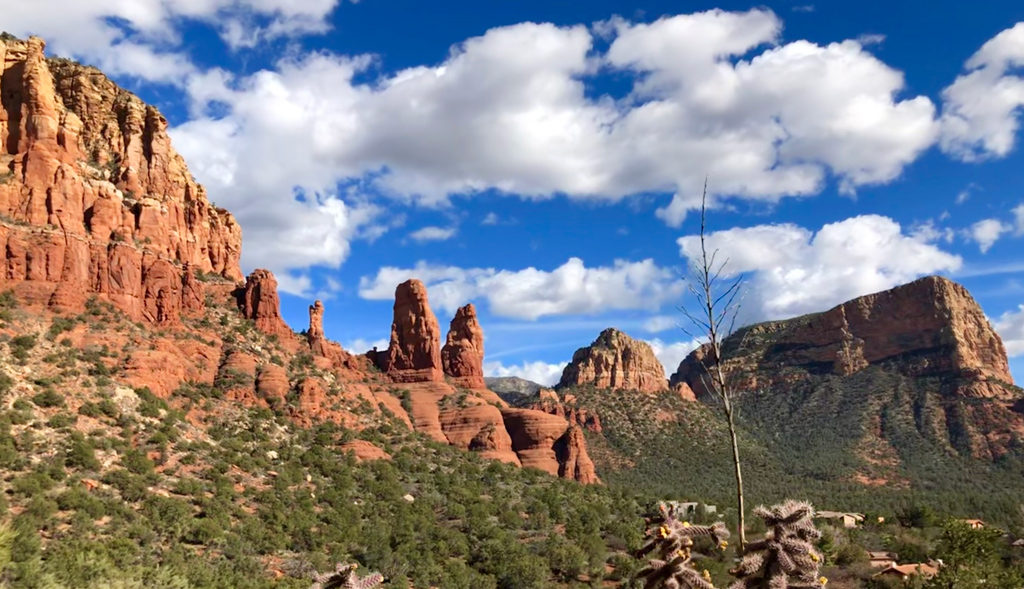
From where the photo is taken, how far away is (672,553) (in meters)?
8.17

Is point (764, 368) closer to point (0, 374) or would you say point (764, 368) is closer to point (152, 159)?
point (152, 159)

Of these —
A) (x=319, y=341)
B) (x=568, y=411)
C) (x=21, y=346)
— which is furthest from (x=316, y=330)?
(x=568, y=411)

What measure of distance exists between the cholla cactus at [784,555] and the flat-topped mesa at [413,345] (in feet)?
254

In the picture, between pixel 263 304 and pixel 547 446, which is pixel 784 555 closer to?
pixel 263 304

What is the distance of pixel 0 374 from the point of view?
3578cm

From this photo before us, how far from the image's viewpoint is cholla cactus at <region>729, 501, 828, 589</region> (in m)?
7.54

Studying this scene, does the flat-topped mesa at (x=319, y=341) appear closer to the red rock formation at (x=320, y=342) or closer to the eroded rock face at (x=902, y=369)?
the red rock formation at (x=320, y=342)

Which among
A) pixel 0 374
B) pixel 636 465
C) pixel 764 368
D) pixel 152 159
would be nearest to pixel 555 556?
pixel 0 374

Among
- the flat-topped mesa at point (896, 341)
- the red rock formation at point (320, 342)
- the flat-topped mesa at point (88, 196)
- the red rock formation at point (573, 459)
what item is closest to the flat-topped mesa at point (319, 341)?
the red rock formation at point (320, 342)

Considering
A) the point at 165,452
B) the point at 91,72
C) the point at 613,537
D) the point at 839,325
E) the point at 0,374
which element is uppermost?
the point at 91,72

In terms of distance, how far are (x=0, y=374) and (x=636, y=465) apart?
87039mm

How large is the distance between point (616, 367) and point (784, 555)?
14339 cm

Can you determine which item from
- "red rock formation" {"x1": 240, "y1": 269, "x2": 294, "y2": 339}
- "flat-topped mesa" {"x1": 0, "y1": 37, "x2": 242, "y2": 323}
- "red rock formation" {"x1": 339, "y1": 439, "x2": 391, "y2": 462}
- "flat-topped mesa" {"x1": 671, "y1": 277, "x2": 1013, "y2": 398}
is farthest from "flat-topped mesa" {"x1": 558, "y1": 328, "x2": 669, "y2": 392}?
"flat-topped mesa" {"x1": 0, "y1": 37, "x2": 242, "y2": 323}

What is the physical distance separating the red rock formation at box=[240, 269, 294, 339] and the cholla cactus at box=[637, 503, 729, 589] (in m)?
62.9
